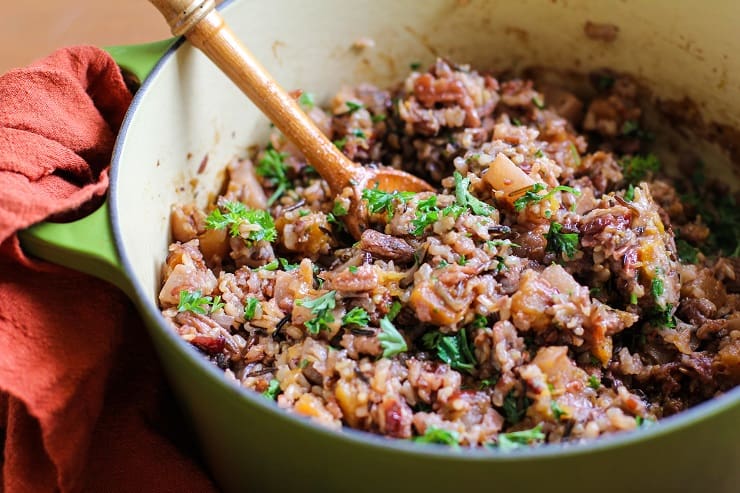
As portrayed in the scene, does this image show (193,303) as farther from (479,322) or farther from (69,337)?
(479,322)

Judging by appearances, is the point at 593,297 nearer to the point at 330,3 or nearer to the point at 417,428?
the point at 417,428

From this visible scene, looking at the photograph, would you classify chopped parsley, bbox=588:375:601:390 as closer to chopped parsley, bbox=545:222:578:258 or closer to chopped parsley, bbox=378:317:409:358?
chopped parsley, bbox=545:222:578:258

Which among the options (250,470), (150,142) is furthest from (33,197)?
(250,470)

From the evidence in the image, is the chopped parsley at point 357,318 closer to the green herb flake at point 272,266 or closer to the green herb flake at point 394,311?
the green herb flake at point 394,311

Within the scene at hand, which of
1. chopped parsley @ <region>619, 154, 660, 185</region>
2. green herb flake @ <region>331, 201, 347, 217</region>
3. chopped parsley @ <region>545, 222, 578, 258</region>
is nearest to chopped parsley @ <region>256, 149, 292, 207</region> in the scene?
green herb flake @ <region>331, 201, 347, 217</region>

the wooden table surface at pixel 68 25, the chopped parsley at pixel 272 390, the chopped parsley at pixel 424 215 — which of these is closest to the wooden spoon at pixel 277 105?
the chopped parsley at pixel 424 215

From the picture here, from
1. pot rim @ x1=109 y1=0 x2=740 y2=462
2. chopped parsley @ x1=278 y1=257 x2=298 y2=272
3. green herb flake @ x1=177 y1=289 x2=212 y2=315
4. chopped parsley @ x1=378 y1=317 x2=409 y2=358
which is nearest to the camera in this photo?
pot rim @ x1=109 y1=0 x2=740 y2=462

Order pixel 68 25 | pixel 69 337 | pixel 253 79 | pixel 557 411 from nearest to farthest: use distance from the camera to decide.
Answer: pixel 557 411, pixel 69 337, pixel 253 79, pixel 68 25

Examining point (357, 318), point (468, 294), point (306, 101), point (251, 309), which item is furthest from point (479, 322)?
point (306, 101)
